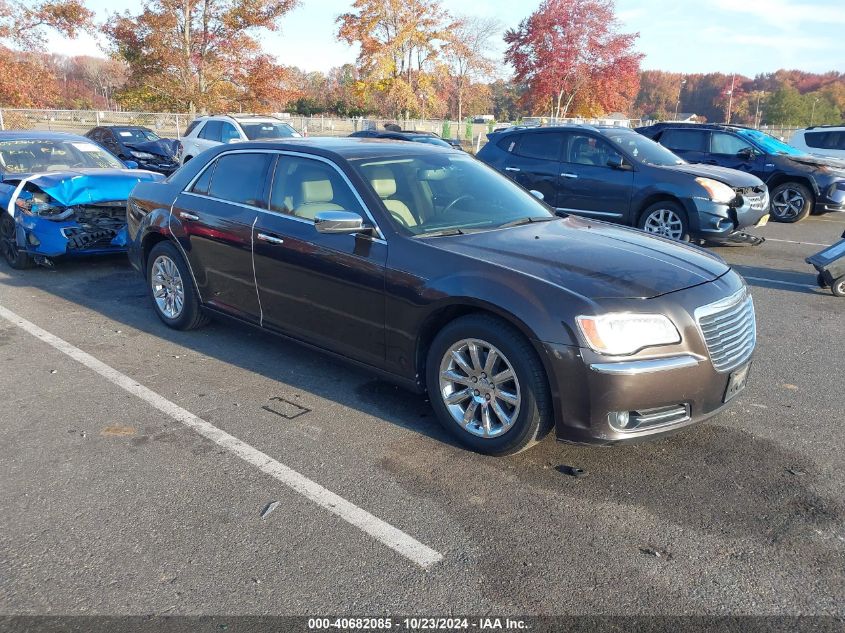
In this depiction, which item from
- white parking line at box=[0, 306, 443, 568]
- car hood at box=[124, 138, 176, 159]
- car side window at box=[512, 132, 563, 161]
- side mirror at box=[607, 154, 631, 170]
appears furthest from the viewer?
car hood at box=[124, 138, 176, 159]

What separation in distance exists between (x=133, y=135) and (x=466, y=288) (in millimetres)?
18842

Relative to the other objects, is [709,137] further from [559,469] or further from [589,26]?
[589,26]

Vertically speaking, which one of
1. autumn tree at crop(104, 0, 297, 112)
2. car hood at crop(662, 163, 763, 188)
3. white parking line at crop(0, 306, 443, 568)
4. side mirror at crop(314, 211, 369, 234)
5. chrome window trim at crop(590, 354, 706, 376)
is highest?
autumn tree at crop(104, 0, 297, 112)

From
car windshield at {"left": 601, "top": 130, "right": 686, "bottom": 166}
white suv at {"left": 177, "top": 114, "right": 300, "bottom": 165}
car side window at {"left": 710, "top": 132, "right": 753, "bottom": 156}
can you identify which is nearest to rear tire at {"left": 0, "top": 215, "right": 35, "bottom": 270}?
car windshield at {"left": 601, "top": 130, "right": 686, "bottom": 166}

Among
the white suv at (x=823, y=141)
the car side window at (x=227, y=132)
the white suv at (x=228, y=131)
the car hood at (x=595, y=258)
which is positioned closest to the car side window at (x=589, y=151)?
the car hood at (x=595, y=258)

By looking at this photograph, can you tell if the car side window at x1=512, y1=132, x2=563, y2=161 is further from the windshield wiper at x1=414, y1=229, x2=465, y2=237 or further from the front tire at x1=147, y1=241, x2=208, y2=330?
the windshield wiper at x1=414, y1=229, x2=465, y2=237

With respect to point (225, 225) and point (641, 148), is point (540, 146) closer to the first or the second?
point (641, 148)

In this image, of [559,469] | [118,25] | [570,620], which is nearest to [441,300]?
[559,469]

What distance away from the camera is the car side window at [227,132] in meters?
16.5

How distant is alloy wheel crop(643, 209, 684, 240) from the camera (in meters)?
9.64

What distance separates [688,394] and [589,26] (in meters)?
34.9

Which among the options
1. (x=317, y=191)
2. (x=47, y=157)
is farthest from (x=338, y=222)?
(x=47, y=157)

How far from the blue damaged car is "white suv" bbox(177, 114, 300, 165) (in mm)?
8323

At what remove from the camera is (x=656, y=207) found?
32.1ft
